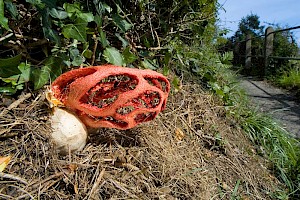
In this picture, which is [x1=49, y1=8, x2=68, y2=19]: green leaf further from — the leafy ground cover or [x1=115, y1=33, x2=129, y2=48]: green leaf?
[x1=115, y1=33, x2=129, y2=48]: green leaf

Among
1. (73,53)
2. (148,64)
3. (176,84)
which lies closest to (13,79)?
(73,53)

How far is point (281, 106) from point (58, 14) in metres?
3.03

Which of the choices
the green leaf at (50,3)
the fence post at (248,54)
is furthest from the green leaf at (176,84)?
the fence post at (248,54)

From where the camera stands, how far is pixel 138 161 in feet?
4.17

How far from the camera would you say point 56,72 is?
4.00 ft

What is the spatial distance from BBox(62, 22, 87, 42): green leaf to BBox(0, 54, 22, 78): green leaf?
8.1 inches

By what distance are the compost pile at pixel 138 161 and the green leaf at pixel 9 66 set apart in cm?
11

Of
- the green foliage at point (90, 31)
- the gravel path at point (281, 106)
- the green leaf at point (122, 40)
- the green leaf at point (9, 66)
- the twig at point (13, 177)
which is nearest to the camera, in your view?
the twig at point (13, 177)

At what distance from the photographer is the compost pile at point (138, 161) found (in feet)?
3.43

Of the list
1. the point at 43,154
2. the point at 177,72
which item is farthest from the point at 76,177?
the point at 177,72

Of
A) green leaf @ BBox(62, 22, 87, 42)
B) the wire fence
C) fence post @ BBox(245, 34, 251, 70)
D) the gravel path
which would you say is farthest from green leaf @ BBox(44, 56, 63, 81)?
fence post @ BBox(245, 34, 251, 70)

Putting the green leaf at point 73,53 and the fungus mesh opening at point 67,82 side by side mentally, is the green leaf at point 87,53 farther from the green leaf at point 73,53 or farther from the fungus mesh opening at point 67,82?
the fungus mesh opening at point 67,82

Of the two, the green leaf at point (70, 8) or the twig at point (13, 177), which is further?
the green leaf at point (70, 8)

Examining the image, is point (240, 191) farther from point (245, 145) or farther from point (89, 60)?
point (89, 60)
